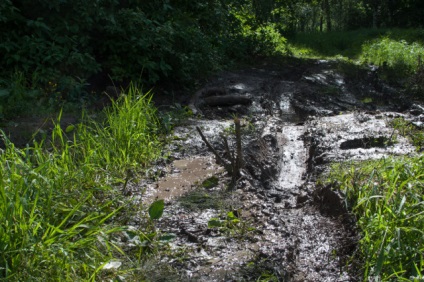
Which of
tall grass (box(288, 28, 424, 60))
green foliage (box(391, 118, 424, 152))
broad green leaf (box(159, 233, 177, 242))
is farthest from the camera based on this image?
tall grass (box(288, 28, 424, 60))

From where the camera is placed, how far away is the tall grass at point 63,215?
115 inches

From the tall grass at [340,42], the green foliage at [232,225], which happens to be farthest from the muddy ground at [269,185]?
the tall grass at [340,42]

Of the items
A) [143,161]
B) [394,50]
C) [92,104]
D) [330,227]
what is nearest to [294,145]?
[143,161]

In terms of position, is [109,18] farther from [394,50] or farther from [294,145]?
[394,50]

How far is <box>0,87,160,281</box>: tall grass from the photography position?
293 centimetres

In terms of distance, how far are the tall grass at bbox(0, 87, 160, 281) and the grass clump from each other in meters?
1.51

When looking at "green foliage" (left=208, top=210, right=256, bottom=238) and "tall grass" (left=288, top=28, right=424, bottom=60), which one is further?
"tall grass" (left=288, top=28, right=424, bottom=60)

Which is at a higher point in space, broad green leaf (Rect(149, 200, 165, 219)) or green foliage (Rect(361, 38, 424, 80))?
broad green leaf (Rect(149, 200, 165, 219))

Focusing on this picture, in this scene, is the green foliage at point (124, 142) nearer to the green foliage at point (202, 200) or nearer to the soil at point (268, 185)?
the soil at point (268, 185)

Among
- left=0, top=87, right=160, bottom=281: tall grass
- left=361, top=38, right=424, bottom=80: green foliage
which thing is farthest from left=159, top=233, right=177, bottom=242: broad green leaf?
left=361, top=38, right=424, bottom=80: green foliage

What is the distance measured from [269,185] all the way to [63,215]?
2210 mm

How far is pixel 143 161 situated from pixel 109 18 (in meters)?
3.78

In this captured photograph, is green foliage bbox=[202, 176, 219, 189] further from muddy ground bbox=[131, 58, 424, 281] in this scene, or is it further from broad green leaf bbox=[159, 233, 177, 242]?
broad green leaf bbox=[159, 233, 177, 242]

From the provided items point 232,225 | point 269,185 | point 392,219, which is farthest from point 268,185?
point 392,219
